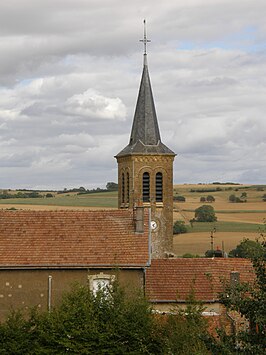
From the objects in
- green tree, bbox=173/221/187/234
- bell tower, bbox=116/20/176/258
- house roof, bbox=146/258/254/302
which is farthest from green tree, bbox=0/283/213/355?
green tree, bbox=173/221/187/234

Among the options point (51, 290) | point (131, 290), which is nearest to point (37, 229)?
point (51, 290)

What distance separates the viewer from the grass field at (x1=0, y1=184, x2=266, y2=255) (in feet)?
199

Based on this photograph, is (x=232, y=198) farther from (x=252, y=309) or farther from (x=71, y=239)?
(x=252, y=309)

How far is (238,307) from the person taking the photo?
1780cm

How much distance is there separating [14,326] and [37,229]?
6670 millimetres

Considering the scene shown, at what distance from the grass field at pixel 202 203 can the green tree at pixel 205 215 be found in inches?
23.0

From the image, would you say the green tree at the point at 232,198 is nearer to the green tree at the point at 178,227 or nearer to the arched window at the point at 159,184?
the green tree at the point at 178,227

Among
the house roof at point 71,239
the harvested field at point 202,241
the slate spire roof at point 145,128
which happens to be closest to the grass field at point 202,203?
the harvested field at point 202,241

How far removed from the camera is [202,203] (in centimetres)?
7769

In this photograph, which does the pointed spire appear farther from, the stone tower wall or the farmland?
the farmland

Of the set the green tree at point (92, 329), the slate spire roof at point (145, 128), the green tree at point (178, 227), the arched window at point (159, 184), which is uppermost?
the slate spire roof at point (145, 128)

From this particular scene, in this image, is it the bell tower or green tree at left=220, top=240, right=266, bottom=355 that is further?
the bell tower

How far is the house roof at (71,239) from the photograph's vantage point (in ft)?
95.1

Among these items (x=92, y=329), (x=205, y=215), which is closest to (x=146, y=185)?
(x=92, y=329)
